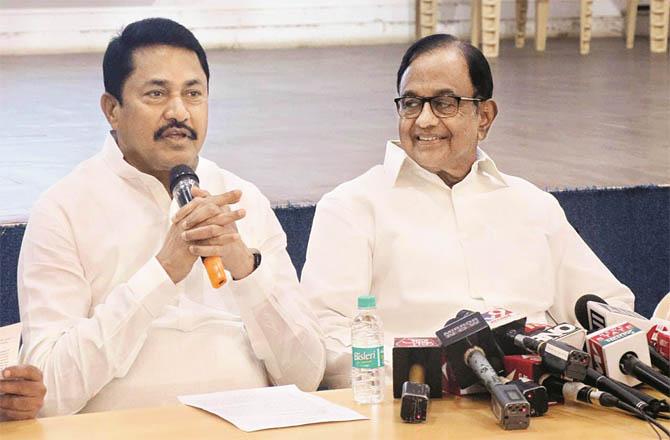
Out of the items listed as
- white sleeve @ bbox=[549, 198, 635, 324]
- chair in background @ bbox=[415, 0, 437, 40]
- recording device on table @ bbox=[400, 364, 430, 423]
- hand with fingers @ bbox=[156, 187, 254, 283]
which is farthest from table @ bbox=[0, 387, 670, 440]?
chair in background @ bbox=[415, 0, 437, 40]

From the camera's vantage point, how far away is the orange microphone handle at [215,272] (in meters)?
2.07

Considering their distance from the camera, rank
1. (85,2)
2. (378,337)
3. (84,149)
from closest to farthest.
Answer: (378,337) < (84,149) < (85,2)

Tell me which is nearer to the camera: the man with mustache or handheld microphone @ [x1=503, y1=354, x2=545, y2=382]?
handheld microphone @ [x1=503, y1=354, x2=545, y2=382]

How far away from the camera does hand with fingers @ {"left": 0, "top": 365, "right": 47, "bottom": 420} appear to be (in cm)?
203

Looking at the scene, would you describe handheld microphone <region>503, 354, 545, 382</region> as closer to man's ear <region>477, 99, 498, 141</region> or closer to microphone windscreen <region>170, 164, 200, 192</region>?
microphone windscreen <region>170, 164, 200, 192</region>

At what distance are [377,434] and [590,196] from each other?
2141mm

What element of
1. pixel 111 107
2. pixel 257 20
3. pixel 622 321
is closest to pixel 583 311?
pixel 622 321

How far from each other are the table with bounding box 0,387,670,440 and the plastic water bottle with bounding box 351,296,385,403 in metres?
0.04

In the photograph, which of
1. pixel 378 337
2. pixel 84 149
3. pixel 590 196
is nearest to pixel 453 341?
pixel 378 337

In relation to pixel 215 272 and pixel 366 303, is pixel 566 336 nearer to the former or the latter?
pixel 366 303

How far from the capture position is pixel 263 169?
4637mm

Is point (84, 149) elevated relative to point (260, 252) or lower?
lower

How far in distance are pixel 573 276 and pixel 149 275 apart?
1157mm

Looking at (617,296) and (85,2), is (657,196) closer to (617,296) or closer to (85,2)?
(617,296)
